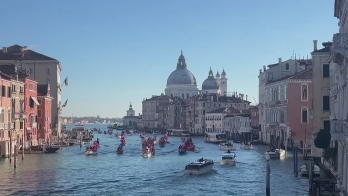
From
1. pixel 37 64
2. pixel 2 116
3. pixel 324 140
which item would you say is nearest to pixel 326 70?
pixel 324 140

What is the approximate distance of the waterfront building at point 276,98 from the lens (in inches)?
1537

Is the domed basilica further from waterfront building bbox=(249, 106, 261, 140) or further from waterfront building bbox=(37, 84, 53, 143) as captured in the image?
waterfront building bbox=(37, 84, 53, 143)

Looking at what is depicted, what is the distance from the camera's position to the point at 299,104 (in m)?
37.5

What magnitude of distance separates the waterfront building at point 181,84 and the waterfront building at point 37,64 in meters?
67.2

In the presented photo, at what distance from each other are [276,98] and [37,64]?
2036 cm

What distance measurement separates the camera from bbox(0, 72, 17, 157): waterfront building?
30312 mm

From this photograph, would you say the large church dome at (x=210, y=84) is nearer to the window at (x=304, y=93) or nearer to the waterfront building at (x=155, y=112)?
the waterfront building at (x=155, y=112)

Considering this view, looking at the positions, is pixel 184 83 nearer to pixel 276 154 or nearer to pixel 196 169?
pixel 276 154

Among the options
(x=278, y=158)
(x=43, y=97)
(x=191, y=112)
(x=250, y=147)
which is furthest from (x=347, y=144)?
(x=191, y=112)

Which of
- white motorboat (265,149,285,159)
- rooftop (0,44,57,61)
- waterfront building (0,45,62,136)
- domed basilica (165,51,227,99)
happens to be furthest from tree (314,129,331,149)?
domed basilica (165,51,227,99)

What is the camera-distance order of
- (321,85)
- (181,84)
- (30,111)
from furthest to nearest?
(181,84) → (30,111) → (321,85)

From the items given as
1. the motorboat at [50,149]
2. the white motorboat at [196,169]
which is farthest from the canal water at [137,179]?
the motorboat at [50,149]

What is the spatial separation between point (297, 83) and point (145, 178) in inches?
667

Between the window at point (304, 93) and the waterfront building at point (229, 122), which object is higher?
the window at point (304, 93)
